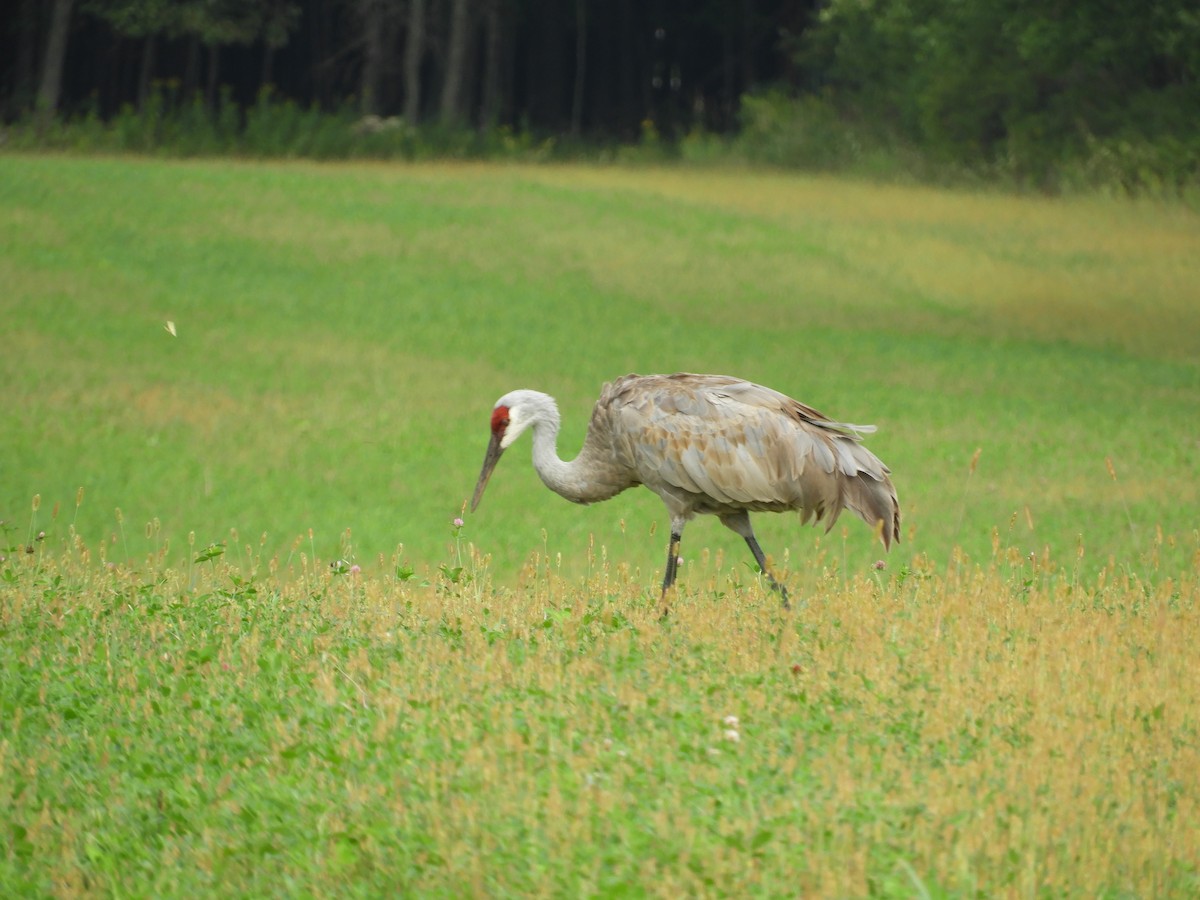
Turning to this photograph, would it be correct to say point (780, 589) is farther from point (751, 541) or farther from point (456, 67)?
point (456, 67)

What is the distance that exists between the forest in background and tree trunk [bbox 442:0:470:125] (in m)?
0.08

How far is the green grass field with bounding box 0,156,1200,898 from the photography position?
5512 mm

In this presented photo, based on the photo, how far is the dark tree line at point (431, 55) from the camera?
4459cm

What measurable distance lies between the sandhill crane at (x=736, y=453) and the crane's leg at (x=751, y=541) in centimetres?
2

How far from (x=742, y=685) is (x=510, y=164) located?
3393cm

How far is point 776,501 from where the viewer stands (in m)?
9.05

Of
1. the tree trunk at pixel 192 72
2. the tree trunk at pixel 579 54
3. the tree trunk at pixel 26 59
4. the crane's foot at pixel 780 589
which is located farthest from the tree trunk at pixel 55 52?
→ the crane's foot at pixel 780 589

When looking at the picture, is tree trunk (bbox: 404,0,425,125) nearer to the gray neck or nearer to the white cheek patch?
the white cheek patch

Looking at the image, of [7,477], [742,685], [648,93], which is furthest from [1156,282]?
[648,93]

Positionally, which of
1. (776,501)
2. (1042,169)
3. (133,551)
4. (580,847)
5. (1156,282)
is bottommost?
(133,551)

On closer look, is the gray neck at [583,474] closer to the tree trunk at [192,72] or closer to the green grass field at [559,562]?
the green grass field at [559,562]

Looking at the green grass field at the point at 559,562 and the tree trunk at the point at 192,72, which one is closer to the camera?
the green grass field at the point at 559,562

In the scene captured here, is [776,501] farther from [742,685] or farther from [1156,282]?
[1156,282]

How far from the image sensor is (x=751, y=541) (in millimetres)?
9172
